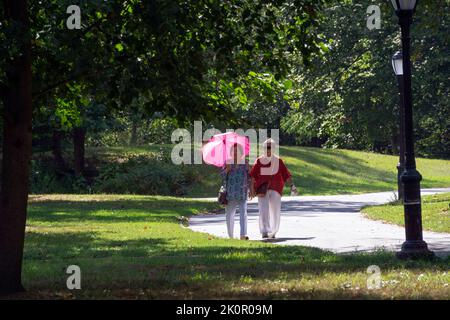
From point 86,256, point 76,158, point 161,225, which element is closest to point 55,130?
point 76,158

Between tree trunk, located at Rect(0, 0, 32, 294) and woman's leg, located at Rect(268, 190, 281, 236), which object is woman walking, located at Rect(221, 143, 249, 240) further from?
tree trunk, located at Rect(0, 0, 32, 294)

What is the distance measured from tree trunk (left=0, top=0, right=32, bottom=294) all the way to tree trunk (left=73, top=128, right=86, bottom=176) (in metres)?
32.1

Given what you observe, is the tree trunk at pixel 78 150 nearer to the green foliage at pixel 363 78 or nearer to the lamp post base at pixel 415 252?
the green foliage at pixel 363 78

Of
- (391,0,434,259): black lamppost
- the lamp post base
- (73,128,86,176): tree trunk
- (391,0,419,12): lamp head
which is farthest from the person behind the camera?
(73,128,86,176): tree trunk

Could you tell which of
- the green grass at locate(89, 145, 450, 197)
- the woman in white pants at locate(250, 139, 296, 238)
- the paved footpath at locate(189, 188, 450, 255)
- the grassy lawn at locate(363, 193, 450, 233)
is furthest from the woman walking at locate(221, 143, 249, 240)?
the green grass at locate(89, 145, 450, 197)

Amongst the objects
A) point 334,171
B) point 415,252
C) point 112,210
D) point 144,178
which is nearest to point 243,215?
point 415,252

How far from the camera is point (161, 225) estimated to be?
74.3 feet

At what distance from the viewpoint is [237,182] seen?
19.2 m

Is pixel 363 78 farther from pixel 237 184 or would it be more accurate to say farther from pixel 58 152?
pixel 237 184

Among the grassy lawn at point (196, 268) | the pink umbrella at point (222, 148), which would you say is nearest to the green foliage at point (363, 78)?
the pink umbrella at point (222, 148)

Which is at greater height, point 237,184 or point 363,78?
point 363,78

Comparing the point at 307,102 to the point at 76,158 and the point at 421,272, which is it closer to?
the point at 76,158

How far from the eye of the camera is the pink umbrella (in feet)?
62.7

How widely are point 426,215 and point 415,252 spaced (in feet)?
34.6
